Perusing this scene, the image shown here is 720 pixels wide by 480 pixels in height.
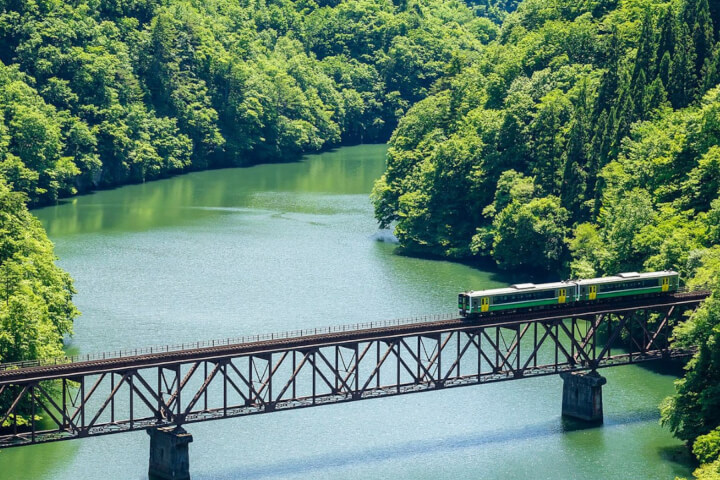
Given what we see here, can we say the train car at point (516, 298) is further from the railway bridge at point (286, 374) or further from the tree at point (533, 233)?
the tree at point (533, 233)

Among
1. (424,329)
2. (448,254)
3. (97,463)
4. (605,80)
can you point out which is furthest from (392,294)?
(97,463)

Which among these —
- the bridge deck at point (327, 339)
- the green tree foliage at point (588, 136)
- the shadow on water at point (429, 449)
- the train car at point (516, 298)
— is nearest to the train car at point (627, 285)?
the bridge deck at point (327, 339)

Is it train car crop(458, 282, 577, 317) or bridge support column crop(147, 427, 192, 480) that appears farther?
train car crop(458, 282, 577, 317)

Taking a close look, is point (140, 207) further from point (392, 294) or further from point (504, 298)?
point (504, 298)

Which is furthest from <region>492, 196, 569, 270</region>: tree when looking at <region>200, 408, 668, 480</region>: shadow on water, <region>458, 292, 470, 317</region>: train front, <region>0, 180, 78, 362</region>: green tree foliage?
<region>0, 180, 78, 362</region>: green tree foliage

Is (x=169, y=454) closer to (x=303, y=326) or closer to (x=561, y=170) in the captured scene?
(x=303, y=326)

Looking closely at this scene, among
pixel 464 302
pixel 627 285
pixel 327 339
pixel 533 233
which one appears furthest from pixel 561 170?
pixel 327 339

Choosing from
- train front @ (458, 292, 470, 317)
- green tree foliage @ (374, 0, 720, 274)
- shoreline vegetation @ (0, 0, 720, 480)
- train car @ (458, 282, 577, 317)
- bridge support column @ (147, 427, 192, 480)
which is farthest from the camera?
green tree foliage @ (374, 0, 720, 274)

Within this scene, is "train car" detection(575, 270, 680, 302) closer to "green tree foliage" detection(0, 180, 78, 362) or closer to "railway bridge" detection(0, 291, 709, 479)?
"railway bridge" detection(0, 291, 709, 479)
